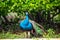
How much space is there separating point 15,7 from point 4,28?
1.54 m

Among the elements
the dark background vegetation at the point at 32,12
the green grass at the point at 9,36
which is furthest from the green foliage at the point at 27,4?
the green grass at the point at 9,36

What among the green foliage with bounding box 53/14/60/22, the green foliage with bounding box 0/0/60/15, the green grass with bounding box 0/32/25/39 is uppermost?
the green foliage with bounding box 0/0/60/15

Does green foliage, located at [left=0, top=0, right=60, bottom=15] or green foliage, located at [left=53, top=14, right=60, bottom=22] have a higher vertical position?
green foliage, located at [left=0, top=0, right=60, bottom=15]

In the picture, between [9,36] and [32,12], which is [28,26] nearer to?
[9,36]

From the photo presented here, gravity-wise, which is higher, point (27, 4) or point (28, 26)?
point (27, 4)

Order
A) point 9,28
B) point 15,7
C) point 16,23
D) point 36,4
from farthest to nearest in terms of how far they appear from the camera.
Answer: point 16,23, point 9,28, point 15,7, point 36,4

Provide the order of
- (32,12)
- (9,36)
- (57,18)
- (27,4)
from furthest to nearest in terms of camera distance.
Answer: (57,18), (32,12), (9,36), (27,4)

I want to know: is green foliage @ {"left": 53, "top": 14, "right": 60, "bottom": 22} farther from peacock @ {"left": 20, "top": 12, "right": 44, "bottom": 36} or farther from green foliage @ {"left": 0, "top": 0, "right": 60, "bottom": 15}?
green foliage @ {"left": 0, "top": 0, "right": 60, "bottom": 15}

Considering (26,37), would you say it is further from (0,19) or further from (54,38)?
(0,19)

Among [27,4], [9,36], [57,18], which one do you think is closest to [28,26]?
[9,36]

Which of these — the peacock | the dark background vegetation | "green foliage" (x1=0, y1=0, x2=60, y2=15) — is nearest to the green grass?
the peacock

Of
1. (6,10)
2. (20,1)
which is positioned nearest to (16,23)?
(6,10)

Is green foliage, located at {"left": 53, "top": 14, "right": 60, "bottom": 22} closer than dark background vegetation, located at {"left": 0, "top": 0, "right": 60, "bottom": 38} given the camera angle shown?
No

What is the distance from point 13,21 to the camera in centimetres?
952
